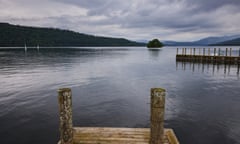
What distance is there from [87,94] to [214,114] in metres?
11.0

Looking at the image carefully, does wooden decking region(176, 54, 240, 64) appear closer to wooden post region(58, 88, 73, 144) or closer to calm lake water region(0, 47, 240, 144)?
calm lake water region(0, 47, 240, 144)

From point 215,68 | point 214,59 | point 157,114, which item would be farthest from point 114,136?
point 214,59

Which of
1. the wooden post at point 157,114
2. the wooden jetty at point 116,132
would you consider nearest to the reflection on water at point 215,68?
the wooden jetty at point 116,132

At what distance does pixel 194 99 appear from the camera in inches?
580

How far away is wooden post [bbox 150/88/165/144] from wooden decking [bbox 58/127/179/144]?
1.93ft

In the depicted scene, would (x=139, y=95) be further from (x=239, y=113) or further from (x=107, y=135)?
(x=107, y=135)

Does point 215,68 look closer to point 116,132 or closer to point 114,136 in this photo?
point 116,132

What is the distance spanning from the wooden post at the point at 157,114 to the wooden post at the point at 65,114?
3.00 meters

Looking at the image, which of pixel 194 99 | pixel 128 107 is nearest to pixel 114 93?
pixel 128 107

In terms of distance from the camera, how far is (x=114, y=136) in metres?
6.34

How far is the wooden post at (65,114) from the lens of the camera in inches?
221

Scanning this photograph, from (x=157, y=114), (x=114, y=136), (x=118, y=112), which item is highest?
(x=157, y=114)

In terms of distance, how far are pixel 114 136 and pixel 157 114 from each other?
6.90 ft

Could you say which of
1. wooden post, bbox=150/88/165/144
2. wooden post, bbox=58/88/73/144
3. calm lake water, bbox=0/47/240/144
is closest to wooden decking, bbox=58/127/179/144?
wooden post, bbox=58/88/73/144
